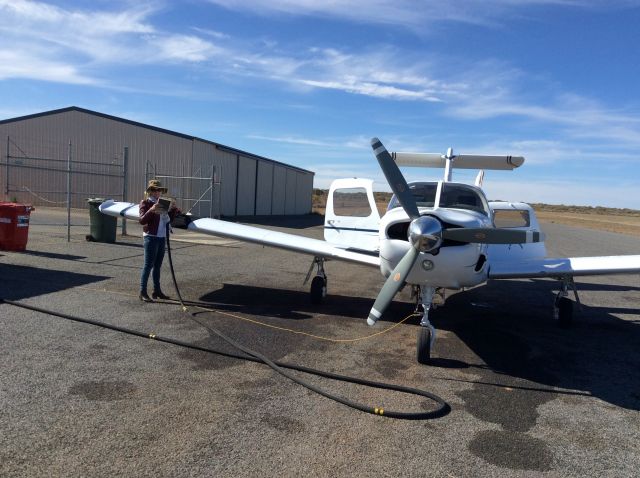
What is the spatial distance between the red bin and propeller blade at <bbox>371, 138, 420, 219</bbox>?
9.39 metres

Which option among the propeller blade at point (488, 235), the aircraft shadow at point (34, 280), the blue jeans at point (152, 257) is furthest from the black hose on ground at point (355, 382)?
the aircraft shadow at point (34, 280)

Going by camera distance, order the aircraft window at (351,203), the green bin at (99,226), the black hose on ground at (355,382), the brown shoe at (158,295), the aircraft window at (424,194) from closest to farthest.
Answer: the black hose on ground at (355,382)
the aircraft window at (424,194)
the brown shoe at (158,295)
the aircraft window at (351,203)
the green bin at (99,226)

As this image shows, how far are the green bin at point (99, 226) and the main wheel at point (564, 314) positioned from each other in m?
12.3

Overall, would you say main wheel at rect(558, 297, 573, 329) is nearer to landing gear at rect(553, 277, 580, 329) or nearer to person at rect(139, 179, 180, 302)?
landing gear at rect(553, 277, 580, 329)

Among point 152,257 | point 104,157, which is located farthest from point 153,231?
point 104,157

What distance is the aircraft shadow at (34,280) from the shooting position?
27.3ft

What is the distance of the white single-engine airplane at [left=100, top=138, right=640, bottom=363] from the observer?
5.96m

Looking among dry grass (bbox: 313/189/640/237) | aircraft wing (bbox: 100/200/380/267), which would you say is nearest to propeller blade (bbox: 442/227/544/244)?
aircraft wing (bbox: 100/200/380/267)

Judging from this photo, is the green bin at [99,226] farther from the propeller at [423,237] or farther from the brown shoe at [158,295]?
the propeller at [423,237]

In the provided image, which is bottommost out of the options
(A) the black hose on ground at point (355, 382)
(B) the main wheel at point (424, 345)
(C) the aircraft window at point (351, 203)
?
(A) the black hose on ground at point (355, 382)

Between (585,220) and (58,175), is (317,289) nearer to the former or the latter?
(58,175)

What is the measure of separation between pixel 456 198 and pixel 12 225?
993 cm

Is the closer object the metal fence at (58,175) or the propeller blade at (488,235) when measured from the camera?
the propeller blade at (488,235)

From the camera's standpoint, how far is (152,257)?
8.45 meters
